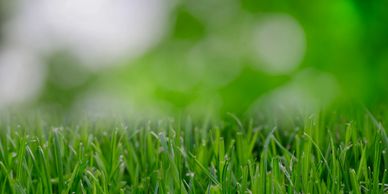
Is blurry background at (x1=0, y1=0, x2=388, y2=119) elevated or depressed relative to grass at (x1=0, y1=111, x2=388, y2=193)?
elevated

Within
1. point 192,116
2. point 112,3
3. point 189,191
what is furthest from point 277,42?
point 112,3

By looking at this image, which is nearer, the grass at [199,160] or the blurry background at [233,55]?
the grass at [199,160]

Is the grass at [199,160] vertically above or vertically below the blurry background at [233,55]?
below

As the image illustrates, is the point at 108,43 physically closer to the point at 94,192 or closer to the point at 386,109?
the point at 386,109

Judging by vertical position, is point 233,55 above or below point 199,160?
above
